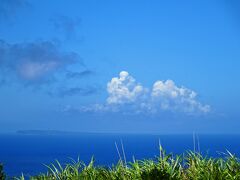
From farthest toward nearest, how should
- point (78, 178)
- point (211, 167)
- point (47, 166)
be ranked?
point (47, 166) < point (78, 178) < point (211, 167)

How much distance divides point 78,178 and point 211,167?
9.00 ft

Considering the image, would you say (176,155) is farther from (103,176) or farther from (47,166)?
(47,166)

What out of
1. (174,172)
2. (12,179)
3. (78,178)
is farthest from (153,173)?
(12,179)

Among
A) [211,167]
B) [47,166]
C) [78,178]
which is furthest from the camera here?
[47,166]

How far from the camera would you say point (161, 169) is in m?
10.5

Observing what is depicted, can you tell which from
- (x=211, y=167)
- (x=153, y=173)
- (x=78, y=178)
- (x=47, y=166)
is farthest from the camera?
(x=47, y=166)

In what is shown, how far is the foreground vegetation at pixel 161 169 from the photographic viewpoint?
10.2 meters

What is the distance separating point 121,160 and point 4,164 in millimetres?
2482

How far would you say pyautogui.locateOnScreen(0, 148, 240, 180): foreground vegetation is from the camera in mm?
10156

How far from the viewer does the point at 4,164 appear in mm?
11203

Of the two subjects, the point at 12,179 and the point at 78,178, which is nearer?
the point at 78,178

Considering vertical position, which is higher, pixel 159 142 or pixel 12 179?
pixel 159 142

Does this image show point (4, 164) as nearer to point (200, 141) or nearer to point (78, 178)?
point (78, 178)

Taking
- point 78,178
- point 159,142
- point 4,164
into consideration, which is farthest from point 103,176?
point 4,164
